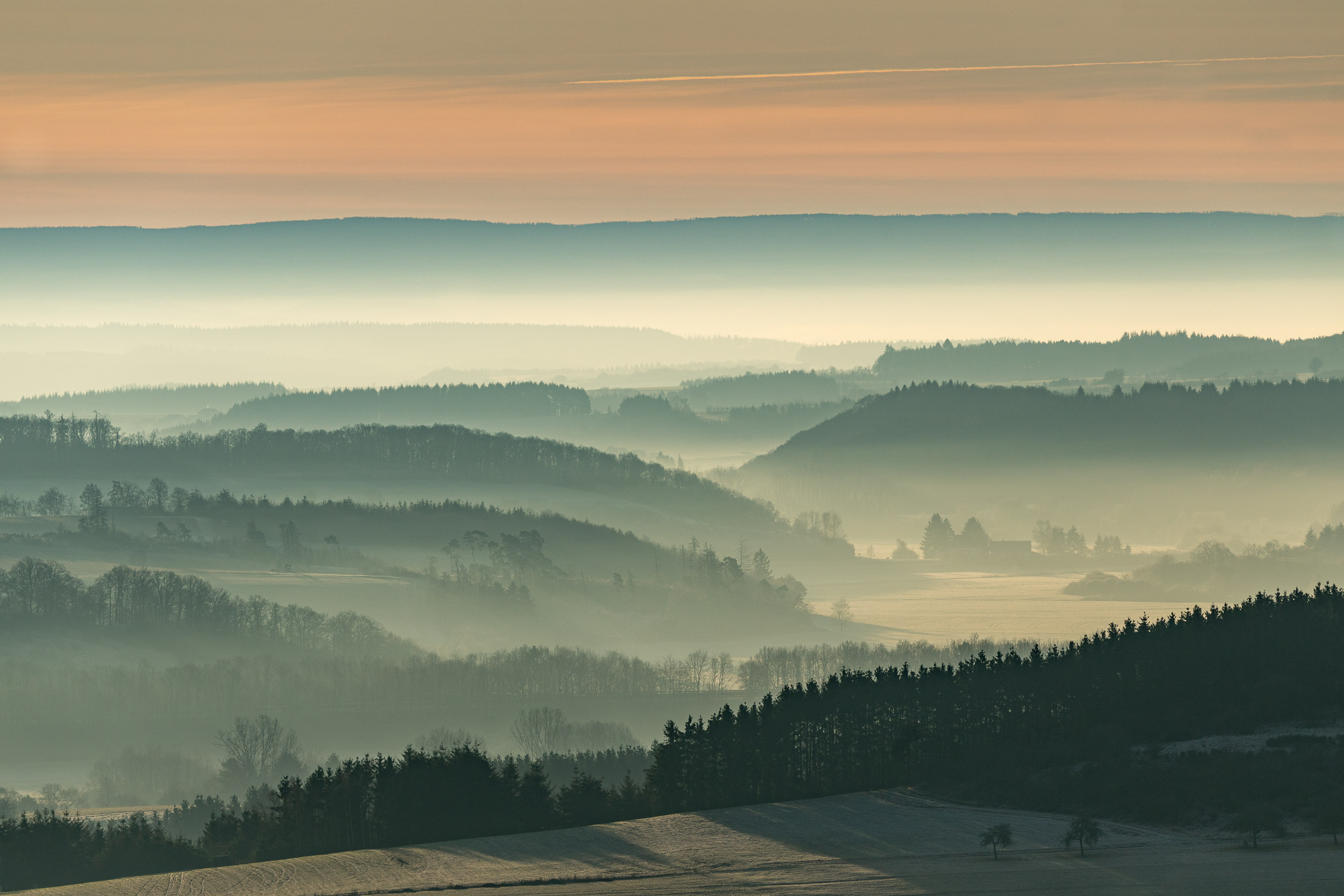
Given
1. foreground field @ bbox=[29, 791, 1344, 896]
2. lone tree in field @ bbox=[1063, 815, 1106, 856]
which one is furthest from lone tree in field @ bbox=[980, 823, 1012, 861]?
lone tree in field @ bbox=[1063, 815, 1106, 856]

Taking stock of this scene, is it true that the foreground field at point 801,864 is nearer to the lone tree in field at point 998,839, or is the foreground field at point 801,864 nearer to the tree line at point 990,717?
the lone tree in field at point 998,839

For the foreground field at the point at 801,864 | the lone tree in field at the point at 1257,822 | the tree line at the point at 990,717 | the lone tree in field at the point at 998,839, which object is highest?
the tree line at the point at 990,717

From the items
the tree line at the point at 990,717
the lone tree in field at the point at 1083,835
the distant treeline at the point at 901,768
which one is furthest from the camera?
the tree line at the point at 990,717

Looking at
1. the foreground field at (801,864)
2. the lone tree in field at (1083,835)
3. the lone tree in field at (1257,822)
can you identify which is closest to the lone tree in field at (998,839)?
the foreground field at (801,864)

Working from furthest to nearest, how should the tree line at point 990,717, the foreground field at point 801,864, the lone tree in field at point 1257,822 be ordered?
the tree line at point 990,717 → the lone tree in field at point 1257,822 → the foreground field at point 801,864

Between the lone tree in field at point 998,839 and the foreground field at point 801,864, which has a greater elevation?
the lone tree in field at point 998,839

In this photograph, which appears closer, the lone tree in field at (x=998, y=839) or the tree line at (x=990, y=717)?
the lone tree in field at (x=998, y=839)

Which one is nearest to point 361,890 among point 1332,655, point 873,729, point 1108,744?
point 873,729

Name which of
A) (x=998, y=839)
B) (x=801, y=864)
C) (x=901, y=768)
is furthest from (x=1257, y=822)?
(x=901, y=768)
